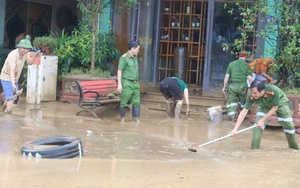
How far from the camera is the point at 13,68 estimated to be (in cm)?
973

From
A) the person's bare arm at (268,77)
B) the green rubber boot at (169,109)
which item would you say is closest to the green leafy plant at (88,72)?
the green rubber boot at (169,109)

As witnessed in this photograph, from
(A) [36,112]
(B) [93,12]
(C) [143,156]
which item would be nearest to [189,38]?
(B) [93,12]

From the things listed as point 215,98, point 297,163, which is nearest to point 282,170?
point 297,163

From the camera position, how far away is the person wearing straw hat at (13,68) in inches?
384

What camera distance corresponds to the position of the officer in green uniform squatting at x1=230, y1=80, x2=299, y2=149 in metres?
7.84

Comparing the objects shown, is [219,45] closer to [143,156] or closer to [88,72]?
[88,72]

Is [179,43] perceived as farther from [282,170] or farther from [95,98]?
[282,170]

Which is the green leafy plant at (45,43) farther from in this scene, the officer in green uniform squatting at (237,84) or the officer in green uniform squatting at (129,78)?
the officer in green uniform squatting at (237,84)

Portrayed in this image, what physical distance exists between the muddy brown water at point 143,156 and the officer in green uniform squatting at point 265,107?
271 mm

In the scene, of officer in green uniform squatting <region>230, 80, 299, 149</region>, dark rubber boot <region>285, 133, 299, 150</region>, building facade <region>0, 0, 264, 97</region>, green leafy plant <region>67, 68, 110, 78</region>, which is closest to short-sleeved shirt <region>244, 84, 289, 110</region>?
officer in green uniform squatting <region>230, 80, 299, 149</region>

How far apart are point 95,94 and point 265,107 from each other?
441cm

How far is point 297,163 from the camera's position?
747 cm

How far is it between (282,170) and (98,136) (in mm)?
3269

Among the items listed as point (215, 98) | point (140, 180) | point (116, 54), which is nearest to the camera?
point (140, 180)
